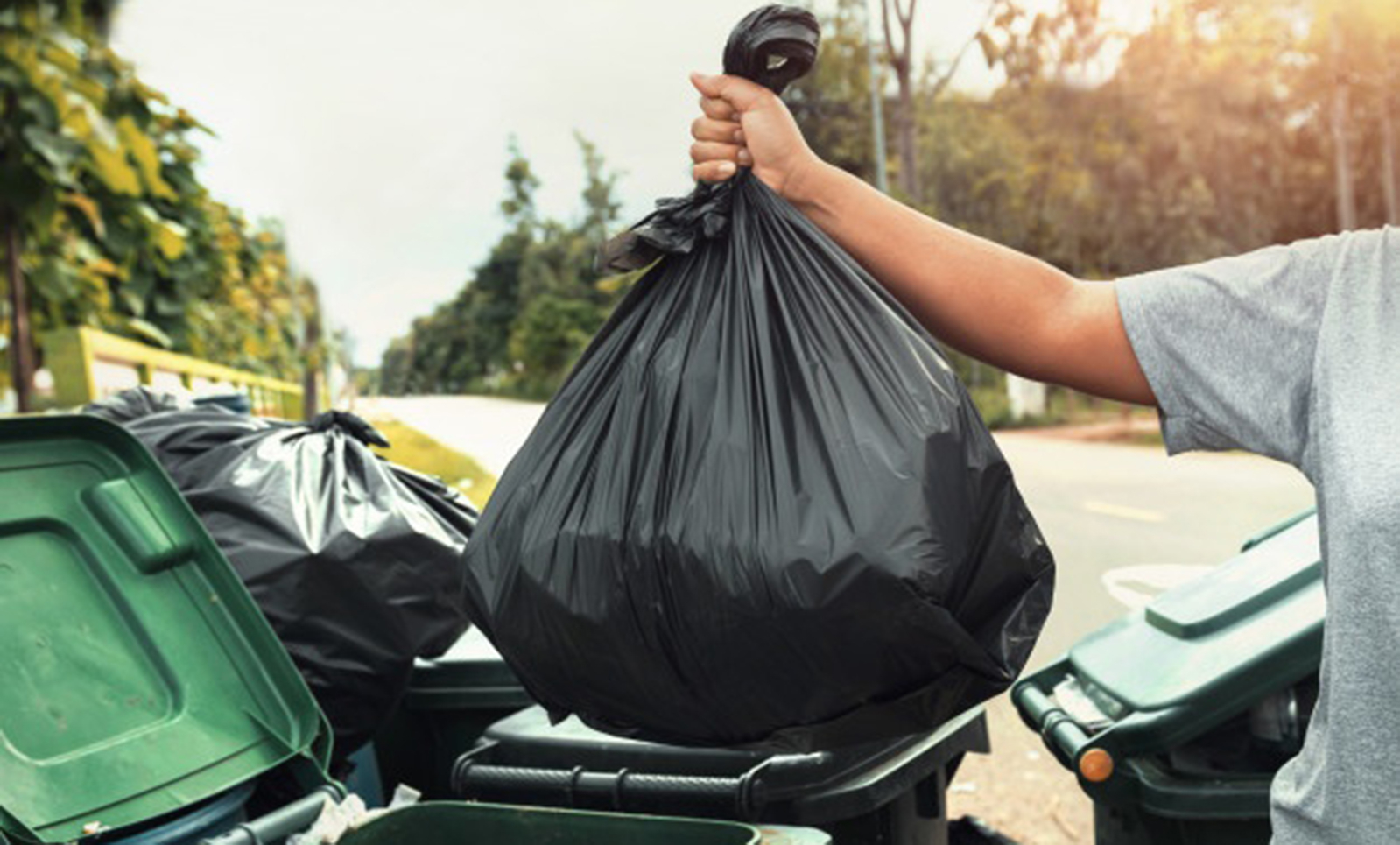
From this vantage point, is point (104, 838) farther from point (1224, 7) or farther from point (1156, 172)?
point (1156, 172)

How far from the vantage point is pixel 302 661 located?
227cm

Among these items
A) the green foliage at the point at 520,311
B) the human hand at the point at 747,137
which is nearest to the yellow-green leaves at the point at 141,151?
the human hand at the point at 747,137

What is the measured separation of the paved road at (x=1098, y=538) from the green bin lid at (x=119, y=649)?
0.60 metres

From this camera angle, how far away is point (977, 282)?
1420 millimetres

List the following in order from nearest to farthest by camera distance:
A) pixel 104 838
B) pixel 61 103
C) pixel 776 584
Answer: pixel 776 584, pixel 104 838, pixel 61 103

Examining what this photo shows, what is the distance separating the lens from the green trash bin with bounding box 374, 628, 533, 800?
2479mm

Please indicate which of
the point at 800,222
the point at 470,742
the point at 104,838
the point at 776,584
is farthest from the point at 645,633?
the point at 470,742

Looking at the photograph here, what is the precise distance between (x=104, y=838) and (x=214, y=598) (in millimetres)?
448

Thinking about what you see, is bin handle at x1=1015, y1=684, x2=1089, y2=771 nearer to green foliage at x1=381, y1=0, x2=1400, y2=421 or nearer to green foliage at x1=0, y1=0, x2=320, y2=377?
green foliage at x1=0, y1=0, x2=320, y2=377

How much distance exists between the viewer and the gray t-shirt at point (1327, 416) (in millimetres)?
1150

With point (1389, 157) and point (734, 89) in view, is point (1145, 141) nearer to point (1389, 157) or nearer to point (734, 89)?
point (1389, 157)

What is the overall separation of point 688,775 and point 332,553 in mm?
792

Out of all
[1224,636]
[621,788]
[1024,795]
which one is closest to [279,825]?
[621,788]

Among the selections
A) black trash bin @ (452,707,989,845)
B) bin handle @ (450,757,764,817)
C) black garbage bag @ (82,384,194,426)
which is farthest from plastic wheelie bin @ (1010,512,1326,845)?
black garbage bag @ (82,384,194,426)
